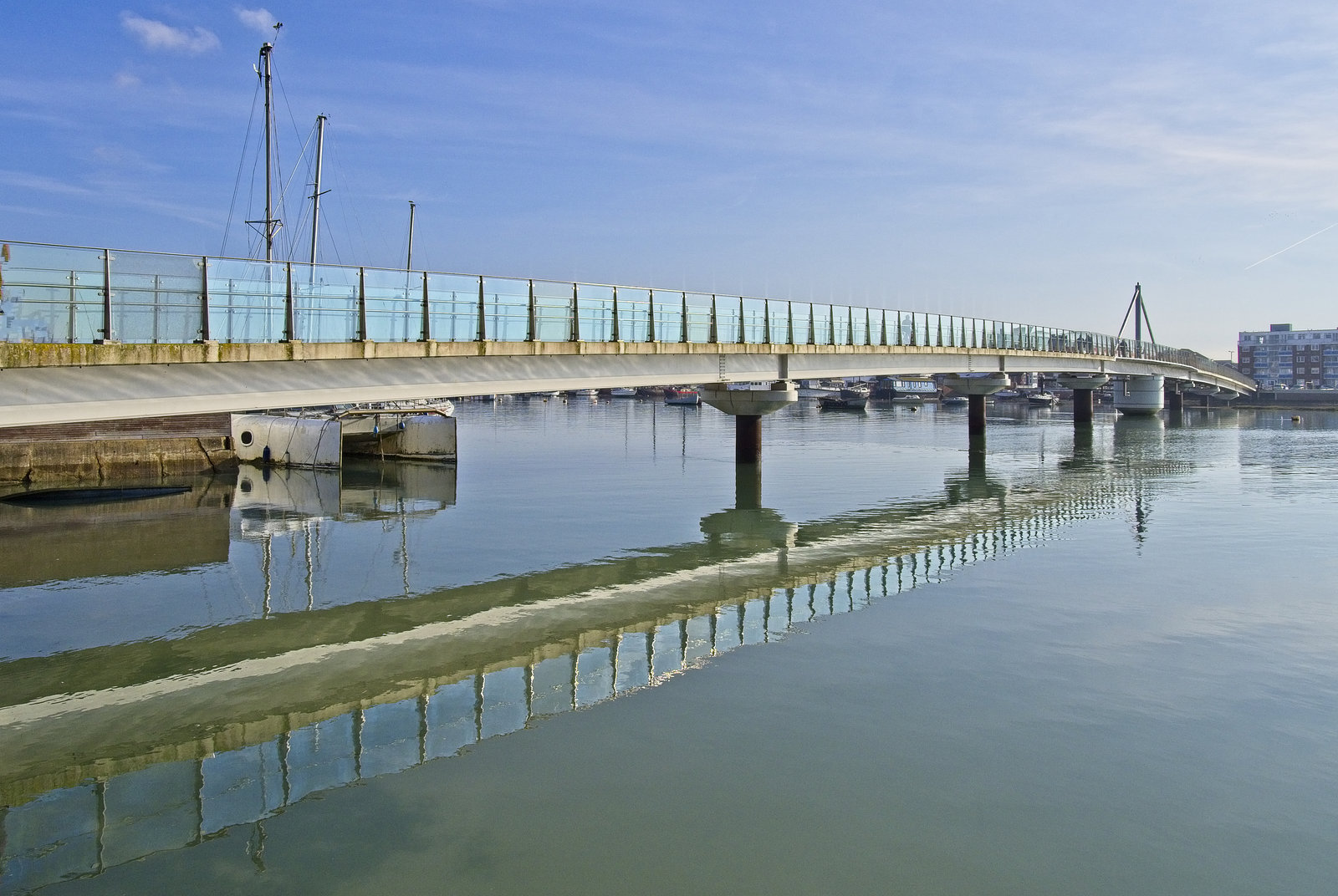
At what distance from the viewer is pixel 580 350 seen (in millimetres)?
26594

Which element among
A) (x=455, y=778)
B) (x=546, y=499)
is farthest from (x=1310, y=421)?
(x=455, y=778)

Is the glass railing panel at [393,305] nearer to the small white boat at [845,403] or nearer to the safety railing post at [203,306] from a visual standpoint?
the safety railing post at [203,306]

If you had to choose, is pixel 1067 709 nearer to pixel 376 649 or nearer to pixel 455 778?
pixel 455 778

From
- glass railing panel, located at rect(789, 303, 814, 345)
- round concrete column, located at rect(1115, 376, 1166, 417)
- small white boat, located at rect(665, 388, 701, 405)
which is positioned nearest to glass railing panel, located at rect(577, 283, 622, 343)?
glass railing panel, located at rect(789, 303, 814, 345)

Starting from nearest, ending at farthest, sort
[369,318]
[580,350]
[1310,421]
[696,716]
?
1. [696,716]
2. [369,318]
3. [580,350]
4. [1310,421]

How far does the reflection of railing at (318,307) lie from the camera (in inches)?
659

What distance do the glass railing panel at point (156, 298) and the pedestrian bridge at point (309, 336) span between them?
3 cm

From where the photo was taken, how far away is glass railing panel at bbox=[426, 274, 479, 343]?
75.0 ft

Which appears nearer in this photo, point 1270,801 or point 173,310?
point 1270,801

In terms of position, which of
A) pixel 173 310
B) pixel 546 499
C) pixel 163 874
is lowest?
pixel 163 874

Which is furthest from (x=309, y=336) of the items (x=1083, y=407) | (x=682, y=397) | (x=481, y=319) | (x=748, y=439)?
(x=682, y=397)

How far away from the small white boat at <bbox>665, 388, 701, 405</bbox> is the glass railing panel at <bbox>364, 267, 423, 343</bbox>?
100745 mm

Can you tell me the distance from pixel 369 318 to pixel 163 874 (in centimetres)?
1479

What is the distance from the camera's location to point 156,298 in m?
18.0
